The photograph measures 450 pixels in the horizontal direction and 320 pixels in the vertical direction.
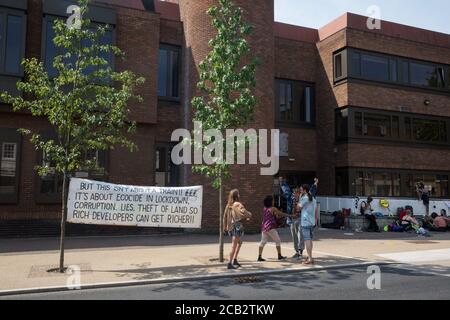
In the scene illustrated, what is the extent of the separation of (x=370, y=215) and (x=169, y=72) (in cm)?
1060

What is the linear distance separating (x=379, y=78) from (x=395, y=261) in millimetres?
12999

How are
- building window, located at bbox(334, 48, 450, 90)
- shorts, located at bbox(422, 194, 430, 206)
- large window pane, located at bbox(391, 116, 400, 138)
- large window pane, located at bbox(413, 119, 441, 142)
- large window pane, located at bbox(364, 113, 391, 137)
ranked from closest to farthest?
shorts, located at bbox(422, 194, 430, 206)
building window, located at bbox(334, 48, 450, 90)
large window pane, located at bbox(364, 113, 391, 137)
large window pane, located at bbox(391, 116, 400, 138)
large window pane, located at bbox(413, 119, 441, 142)

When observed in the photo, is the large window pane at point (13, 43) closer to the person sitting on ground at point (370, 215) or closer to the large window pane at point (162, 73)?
the large window pane at point (162, 73)

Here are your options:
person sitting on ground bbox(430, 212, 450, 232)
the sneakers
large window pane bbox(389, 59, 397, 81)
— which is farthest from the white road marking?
large window pane bbox(389, 59, 397, 81)

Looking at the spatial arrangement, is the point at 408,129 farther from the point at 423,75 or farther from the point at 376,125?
the point at 423,75

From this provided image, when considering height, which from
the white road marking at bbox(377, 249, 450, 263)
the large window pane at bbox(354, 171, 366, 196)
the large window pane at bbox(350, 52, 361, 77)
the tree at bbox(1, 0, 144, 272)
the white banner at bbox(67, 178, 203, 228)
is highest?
the large window pane at bbox(350, 52, 361, 77)

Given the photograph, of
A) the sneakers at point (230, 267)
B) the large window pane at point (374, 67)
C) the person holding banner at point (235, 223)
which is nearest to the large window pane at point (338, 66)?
the large window pane at point (374, 67)

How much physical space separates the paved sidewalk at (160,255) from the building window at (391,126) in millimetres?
6233

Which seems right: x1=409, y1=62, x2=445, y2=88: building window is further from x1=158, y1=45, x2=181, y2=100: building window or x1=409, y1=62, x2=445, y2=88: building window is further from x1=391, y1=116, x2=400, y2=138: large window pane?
x1=158, y1=45, x2=181, y2=100: building window

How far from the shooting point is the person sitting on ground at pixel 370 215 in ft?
60.2

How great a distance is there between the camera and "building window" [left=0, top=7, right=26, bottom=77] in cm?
1476

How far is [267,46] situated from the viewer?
58.6 ft

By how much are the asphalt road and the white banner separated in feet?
9.85
